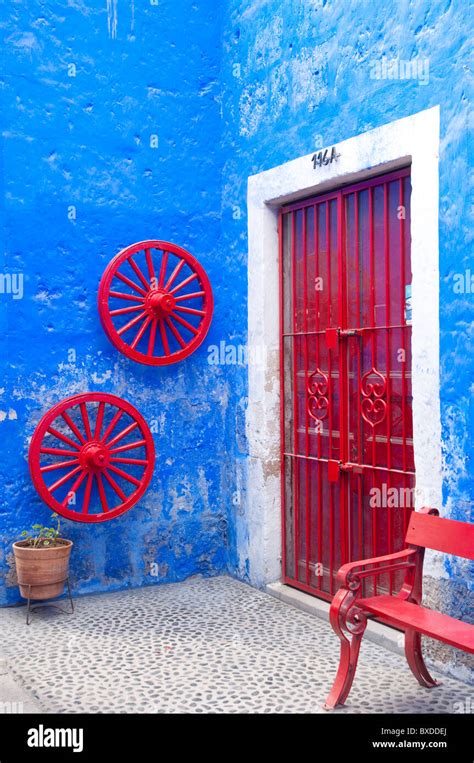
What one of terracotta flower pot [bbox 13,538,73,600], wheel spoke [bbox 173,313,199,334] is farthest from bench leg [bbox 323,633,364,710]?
wheel spoke [bbox 173,313,199,334]

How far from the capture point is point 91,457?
5.46 metres

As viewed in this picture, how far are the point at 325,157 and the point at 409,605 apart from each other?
277 cm

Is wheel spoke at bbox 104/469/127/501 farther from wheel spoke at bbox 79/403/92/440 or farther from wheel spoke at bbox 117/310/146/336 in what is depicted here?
wheel spoke at bbox 117/310/146/336

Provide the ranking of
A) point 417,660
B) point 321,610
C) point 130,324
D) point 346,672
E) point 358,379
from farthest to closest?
1. point 130,324
2. point 321,610
3. point 358,379
4. point 417,660
5. point 346,672

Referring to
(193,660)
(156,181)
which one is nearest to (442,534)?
(193,660)

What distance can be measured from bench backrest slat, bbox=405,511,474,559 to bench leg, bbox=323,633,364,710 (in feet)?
1.84

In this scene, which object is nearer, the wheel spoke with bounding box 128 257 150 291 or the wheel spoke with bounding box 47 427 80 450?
the wheel spoke with bounding box 47 427 80 450

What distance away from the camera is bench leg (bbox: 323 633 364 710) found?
12.3 ft

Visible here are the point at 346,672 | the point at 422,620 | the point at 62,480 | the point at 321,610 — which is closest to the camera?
the point at 422,620

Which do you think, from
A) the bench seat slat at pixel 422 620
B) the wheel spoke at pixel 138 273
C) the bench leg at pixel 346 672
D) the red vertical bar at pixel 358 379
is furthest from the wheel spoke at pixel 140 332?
the bench leg at pixel 346 672

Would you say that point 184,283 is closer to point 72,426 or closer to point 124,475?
point 72,426

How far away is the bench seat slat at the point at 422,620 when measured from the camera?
3402 mm

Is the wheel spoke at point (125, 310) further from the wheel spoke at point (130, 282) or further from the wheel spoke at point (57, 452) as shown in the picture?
the wheel spoke at point (57, 452)
